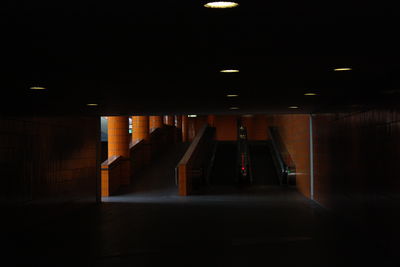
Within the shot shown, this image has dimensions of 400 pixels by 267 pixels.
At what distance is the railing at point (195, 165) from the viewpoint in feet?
54.9

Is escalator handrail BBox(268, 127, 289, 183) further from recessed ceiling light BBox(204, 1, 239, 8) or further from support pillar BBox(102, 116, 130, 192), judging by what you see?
recessed ceiling light BBox(204, 1, 239, 8)

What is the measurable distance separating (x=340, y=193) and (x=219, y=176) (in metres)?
9.85

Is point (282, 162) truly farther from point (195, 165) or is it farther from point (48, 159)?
point (48, 159)

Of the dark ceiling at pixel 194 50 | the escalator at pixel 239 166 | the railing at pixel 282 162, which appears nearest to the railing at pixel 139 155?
the escalator at pixel 239 166

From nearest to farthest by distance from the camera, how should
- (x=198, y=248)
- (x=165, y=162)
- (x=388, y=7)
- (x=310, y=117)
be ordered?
(x=388, y=7), (x=198, y=248), (x=310, y=117), (x=165, y=162)

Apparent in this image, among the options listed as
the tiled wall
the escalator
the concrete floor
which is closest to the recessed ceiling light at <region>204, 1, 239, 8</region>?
the concrete floor

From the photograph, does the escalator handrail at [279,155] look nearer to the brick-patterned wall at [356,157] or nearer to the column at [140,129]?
the brick-patterned wall at [356,157]

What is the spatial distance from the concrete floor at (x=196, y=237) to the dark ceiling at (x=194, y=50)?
2.25 meters

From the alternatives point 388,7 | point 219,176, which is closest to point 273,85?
point 388,7

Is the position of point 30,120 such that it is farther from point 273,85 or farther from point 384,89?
point 384,89

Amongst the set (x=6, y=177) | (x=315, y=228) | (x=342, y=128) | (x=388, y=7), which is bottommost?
(x=315, y=228)

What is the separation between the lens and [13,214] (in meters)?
10.0

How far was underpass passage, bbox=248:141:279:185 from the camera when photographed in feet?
66.1

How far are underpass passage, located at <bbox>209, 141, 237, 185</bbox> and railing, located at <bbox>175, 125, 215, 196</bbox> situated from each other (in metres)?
0.40
